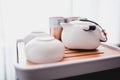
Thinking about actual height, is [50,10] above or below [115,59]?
above

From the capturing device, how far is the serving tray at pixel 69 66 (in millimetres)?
640

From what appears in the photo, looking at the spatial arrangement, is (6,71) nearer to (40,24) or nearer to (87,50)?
(40,24)

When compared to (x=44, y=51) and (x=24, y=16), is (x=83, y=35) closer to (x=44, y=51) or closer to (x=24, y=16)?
(x=44, y=51)

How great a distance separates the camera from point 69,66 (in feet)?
2.27

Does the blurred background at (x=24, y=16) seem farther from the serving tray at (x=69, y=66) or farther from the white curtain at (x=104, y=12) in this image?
the serving tray at (x=69, y=66)

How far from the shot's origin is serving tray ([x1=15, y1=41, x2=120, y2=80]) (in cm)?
64

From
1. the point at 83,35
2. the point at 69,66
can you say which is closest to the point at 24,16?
the point at 83,35

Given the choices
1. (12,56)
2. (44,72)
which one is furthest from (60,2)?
(44,72)

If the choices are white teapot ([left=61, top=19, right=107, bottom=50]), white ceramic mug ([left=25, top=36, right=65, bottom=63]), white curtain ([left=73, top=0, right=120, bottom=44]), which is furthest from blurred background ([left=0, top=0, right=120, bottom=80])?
white ceramic mug ([left=25, top=36, right=65, bottom=63])

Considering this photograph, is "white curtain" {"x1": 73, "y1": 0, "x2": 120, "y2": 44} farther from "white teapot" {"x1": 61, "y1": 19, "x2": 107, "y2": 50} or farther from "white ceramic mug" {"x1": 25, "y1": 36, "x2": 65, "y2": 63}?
"white ceramic mug" {"x1": 25, "y1": 36, "x2": 65, "y2": 63}

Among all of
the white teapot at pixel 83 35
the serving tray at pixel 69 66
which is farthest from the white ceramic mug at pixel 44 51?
the white teapot at pixel 83 35

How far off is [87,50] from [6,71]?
0.88 meters

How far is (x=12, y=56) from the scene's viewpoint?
4.72 ft

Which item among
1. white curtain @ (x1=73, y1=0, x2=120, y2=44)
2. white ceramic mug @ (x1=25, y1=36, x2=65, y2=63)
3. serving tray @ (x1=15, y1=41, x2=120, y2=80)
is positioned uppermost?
white curtain @ (x1=73, y1=0, x2=120, y2=44)
